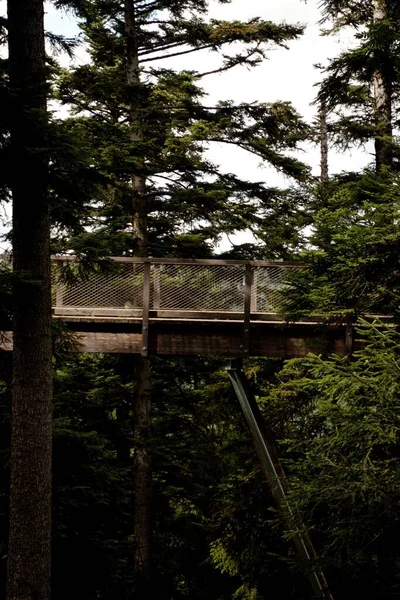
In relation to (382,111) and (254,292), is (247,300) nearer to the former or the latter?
(254,292)

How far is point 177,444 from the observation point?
13367mm

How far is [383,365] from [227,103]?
9156 millimetres

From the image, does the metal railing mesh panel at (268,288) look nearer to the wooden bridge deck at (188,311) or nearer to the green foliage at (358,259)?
the wooden bridge deck at (188,311)

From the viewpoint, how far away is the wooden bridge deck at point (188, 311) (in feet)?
33.3

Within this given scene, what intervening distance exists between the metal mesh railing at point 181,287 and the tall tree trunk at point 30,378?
272 cm

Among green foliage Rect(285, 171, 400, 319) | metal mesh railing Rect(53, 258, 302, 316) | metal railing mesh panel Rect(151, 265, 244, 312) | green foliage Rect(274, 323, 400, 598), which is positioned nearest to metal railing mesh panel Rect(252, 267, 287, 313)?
metal mesh railing Rect(53, 258, 302, 316)

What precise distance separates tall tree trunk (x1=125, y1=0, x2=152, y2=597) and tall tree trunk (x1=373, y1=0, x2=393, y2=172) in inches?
179

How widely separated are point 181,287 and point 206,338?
3.06ft

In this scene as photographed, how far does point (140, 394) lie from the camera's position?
43.0 ft

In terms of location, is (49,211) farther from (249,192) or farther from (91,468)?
(249,192)

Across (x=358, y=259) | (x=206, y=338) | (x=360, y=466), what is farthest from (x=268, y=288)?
(x=360, y=466)

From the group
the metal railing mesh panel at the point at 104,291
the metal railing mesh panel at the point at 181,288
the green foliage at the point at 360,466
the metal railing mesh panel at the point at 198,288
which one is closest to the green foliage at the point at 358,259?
the green foliage at the point at 360,466

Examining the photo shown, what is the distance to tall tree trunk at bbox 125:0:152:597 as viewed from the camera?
1310 cm

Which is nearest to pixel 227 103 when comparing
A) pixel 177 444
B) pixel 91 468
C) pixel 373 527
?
pixel 177 444
